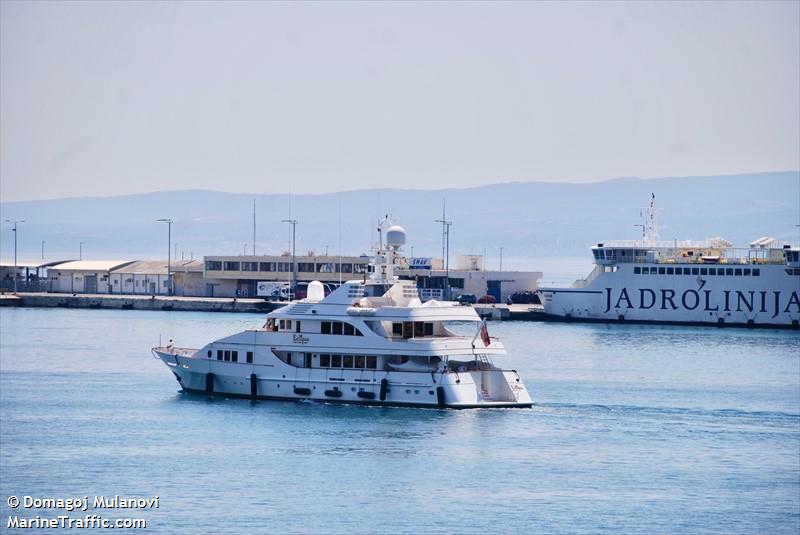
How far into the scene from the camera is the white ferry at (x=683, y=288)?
316 ft

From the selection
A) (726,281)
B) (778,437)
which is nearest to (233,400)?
(778,437)

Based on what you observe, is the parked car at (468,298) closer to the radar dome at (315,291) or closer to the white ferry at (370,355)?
the radar dome at (315,291)

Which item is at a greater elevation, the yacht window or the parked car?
the parked car

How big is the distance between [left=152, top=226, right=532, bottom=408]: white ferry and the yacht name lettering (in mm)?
49745

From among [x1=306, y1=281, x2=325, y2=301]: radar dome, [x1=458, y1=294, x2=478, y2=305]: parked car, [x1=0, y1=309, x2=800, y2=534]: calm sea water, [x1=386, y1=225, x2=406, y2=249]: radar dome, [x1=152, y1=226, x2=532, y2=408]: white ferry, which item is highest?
[x1=386, y1=225, x2=406, y2=249]: radar dome

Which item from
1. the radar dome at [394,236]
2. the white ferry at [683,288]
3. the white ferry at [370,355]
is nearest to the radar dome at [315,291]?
the white ferry at [370,355]

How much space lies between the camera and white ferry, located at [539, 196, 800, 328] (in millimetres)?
96250

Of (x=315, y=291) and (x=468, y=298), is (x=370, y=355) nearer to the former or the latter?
(x=315, y=291)

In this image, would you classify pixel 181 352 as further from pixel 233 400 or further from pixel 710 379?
pixel 710 379

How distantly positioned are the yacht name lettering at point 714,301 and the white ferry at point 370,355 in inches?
1958

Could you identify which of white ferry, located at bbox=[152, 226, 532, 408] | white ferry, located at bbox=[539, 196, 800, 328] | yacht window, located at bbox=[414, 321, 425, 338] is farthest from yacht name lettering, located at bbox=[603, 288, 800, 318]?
yacht window, located at bbox=[414, 321, 425, 338]

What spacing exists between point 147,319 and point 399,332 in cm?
5063

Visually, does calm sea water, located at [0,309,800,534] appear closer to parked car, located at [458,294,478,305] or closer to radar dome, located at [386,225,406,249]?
radar dome, located at [386,225,406,249]

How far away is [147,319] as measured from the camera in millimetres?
96938
